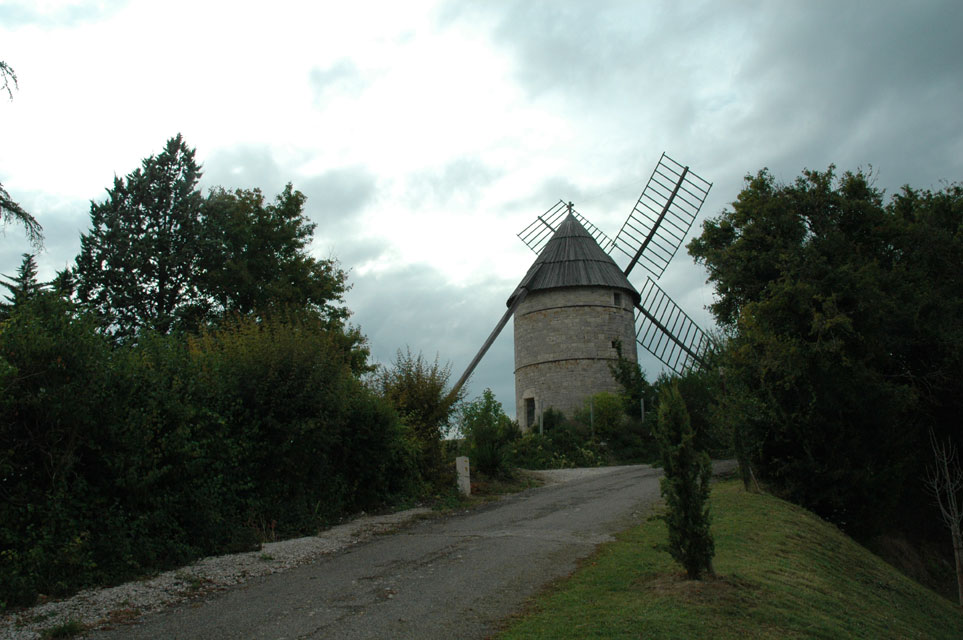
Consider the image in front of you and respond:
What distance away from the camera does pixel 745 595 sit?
7461mm

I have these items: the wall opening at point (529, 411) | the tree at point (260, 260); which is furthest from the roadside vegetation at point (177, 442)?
the wall opening at point (529, 411)

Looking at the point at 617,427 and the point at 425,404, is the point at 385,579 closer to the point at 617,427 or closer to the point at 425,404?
the point at 425,404

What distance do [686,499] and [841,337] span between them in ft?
36.4

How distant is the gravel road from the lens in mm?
6797

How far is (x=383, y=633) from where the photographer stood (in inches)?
254

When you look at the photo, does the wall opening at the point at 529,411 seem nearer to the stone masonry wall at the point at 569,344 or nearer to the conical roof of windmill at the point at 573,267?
the stone masonry wall at the point at 569,344

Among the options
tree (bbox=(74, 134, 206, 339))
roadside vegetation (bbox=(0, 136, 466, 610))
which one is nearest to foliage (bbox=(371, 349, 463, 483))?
roadside vegetation (bbox=(0, 136, 466, 610))

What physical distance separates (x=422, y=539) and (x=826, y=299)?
10767 millimetres

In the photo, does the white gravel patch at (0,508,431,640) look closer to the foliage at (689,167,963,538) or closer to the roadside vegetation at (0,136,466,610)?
the roadside vegetation at (0,136,466,610)

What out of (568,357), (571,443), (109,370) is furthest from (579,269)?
(109,370)

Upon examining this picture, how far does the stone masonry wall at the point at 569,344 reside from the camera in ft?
98.1

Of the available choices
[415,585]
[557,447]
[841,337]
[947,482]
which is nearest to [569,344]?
[557,447]

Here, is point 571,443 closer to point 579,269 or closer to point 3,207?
point 579,269

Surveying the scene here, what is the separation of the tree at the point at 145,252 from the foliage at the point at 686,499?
1746cm
